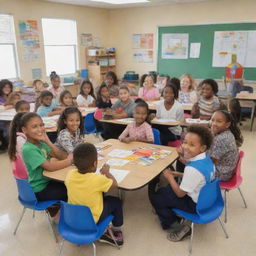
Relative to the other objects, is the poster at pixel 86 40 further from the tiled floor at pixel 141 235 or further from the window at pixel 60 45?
the tiled floor at pixel 141 235

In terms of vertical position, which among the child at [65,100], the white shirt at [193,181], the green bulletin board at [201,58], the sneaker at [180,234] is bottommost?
the sneaker at [180,234]

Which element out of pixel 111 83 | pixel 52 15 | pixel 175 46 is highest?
pixel 52 15

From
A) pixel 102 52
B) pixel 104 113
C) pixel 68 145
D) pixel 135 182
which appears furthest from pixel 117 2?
pixel 135 182

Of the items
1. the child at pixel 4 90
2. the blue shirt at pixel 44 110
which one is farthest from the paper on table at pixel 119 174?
the child at pixel 4 90

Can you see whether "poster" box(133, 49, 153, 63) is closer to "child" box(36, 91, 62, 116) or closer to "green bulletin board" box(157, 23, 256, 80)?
A: "green bulletin board" box(157, 23, 256, 80)

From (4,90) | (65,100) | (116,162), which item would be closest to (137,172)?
(116,162)

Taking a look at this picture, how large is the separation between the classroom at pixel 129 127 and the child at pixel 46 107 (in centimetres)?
2

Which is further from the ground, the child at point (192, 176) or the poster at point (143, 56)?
the poster at point (143, 56)

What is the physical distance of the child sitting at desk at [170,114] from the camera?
12.3 ft

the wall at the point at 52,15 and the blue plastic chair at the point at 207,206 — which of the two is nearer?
the blue plastic chair at the point at 207,206

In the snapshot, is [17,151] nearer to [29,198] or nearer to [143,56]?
[29,198]

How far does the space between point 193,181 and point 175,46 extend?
701 centimetres

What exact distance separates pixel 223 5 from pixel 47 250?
751 cm

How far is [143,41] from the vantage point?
347 inches
